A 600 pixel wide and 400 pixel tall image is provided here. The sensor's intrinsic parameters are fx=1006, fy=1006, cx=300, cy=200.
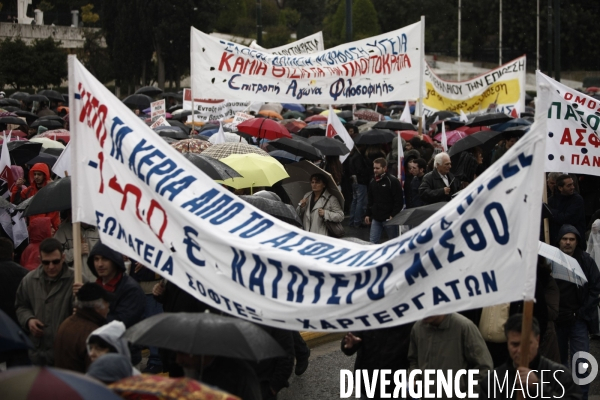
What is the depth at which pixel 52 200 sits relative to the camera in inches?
313

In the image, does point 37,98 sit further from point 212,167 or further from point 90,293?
point 90,293

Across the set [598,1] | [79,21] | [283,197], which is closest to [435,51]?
[598,1]

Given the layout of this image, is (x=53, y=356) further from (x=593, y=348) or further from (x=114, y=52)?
(x=114, y=52)

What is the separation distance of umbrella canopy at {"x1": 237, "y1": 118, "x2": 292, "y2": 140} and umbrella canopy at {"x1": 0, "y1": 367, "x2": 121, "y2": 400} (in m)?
11.3

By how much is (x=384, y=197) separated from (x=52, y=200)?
189 inches

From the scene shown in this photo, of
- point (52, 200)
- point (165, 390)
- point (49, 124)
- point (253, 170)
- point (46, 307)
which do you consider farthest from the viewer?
point (49, 124)

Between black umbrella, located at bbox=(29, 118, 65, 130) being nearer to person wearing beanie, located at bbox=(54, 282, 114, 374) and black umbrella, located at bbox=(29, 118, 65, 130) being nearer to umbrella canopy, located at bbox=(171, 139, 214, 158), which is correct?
umbrella canopy, located at bbox=(171, 139, 214, 158)

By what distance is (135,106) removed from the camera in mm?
25688

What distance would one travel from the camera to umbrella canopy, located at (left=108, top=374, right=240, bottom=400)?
13.1ft

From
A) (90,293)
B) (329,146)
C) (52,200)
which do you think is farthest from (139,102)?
(90,293)

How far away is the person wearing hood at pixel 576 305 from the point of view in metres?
7.18

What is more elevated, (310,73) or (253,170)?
(310,73)

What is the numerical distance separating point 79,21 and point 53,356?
5561 centimetres

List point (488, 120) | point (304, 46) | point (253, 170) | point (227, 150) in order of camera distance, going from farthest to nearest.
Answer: point (304, 46) < point (488, 120) < point (227, 150) < point (253, 170)
